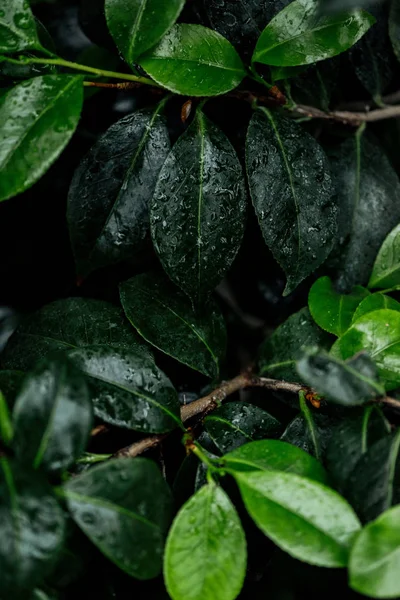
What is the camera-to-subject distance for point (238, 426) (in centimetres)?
78

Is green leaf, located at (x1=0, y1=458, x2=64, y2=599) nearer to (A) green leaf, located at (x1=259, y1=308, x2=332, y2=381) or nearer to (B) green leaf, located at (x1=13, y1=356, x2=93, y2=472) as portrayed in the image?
(B) green leaf, located at (x1=13, y1=356, x2=93, y2=472)

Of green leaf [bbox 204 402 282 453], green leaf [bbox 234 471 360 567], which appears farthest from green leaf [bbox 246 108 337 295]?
green leaf [bbox 234 471 360 567]

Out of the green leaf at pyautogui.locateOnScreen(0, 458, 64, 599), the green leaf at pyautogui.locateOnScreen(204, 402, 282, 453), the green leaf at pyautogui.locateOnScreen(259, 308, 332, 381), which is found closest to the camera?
the green leaf at pyautogui.locateOnScreen(0, 458, 64, 599)

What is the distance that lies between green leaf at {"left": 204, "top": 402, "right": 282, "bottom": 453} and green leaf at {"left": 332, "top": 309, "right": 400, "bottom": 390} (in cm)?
12

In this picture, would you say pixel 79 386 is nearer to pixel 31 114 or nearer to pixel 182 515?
pixel 182 515

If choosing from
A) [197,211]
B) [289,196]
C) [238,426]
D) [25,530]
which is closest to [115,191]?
[197,211]

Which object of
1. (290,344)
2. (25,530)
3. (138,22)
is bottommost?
(290,344)

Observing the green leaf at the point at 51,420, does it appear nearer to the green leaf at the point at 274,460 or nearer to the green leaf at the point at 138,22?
the green leaf at the point at 274,460

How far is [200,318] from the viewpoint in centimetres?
88

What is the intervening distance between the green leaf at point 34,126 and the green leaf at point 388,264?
450 millimetres

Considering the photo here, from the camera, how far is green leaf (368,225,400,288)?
882 millimetres

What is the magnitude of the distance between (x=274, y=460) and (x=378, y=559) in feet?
0.49

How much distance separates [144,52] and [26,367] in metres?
0.41

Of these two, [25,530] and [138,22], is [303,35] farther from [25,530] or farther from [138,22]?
[25,530]
